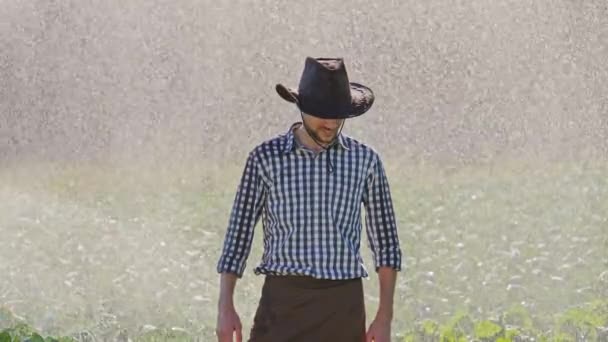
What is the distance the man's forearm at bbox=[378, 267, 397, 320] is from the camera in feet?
13.5

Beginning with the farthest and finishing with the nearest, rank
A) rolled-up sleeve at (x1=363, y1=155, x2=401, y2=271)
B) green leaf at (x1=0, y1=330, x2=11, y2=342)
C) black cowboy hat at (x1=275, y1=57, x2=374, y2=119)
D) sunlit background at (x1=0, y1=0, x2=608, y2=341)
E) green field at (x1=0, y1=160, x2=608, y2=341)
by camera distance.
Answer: sunlit background at (x1=0, y1=0, x2=608, y2=341) < green field at (x1=0, y1=160, x2=608, y2=341) < green leaf at (x1=0, y1=330, x2=11, y2=342) < rolled-up sleeve at (x1=363, y1=155, x2=401, y2=271) < black cowboy hat at (x1=275, y1=57, x2=374, y2=119)

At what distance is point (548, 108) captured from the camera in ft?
27.2

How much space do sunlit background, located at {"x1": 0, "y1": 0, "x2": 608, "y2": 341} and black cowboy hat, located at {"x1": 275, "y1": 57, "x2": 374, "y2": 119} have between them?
3.20 meters

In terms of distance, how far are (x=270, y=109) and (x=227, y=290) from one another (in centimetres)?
405

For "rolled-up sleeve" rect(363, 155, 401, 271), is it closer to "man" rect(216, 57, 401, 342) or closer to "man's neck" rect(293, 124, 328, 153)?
"man" rect(216, 57, 401, 342)

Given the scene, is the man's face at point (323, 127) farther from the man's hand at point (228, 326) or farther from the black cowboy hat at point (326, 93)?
the man's hand at point (228, 326)

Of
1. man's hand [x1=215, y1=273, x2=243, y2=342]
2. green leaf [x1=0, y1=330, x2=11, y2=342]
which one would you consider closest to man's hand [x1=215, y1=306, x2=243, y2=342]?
man's hand [x1=215, y1=273, x2=243, y2=342]

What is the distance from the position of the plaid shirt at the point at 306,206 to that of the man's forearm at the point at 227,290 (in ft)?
0.05

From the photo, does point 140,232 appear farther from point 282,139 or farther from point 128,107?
point 282,139

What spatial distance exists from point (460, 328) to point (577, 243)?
47.5 inches

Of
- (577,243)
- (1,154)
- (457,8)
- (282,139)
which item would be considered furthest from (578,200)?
(282,139)

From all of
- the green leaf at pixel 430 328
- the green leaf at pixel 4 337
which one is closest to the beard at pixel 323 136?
the green leaf at pixel 4 337

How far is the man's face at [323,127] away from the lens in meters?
4.04

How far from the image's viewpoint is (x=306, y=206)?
13.3 ft
